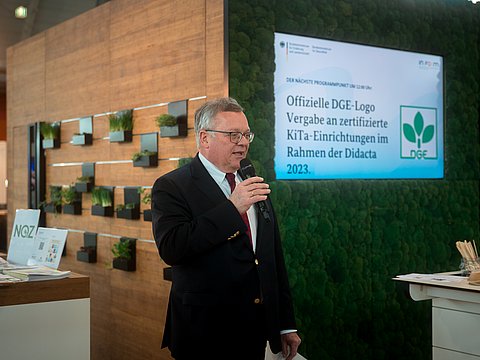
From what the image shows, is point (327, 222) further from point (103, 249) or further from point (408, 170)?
point (103, 249)

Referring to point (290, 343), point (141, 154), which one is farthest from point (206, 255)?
point (141, 154)

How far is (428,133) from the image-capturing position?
5.59 metres

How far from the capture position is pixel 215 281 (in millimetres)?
2674

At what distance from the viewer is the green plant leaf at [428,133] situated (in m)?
5.55

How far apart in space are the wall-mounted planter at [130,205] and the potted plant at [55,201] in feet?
3.68

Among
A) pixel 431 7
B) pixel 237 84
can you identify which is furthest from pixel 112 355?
pixel 431 7

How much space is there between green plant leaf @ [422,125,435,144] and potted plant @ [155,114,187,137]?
1.93 m

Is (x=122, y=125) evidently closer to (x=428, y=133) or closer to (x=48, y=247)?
(x=48, y=247)

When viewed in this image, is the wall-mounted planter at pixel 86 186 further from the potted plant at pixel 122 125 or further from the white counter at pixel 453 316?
the white counter at pixel 453 316

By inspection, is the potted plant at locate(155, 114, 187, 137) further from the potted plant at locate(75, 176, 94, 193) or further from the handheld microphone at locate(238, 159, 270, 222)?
the handheld microphone at locate(238, 159, 270, 222)

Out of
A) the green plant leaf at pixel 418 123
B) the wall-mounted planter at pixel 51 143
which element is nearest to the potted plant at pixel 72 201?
the wall-mounted planter at pixel 51 143

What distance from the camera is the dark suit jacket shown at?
2.60 meters

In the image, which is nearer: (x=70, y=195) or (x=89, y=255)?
(x=89, y=255)

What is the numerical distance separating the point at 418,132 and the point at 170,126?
1928 mm
